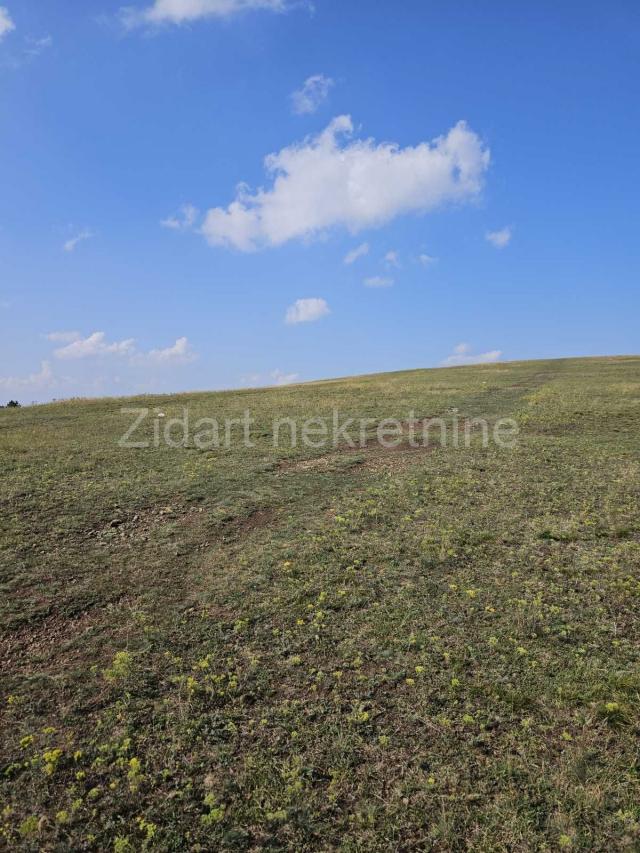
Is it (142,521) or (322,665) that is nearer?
(322,665)

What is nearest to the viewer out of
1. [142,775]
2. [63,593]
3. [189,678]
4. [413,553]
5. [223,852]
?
[223,852]

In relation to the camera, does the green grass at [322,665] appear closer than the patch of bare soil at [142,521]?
Yes

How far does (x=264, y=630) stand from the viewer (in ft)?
25.7

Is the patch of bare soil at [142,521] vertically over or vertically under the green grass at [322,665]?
over

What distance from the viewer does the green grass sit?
4.89 m

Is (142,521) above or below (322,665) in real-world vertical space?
above

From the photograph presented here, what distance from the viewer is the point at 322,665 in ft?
22.9

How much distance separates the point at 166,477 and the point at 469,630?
37.5ft

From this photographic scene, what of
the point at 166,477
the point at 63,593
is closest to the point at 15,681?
the point at 63,593

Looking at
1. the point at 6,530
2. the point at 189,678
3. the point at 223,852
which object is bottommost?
A: the point at 223,852

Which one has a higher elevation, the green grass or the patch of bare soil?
the patch of bare soil

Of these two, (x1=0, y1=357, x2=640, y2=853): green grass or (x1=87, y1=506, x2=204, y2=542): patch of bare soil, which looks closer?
(x1=0, y1=357, x2=640, y2=853): green grass

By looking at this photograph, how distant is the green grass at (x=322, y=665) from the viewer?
4895 millimetres

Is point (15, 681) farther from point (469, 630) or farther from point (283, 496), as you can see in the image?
point (283, 496)
